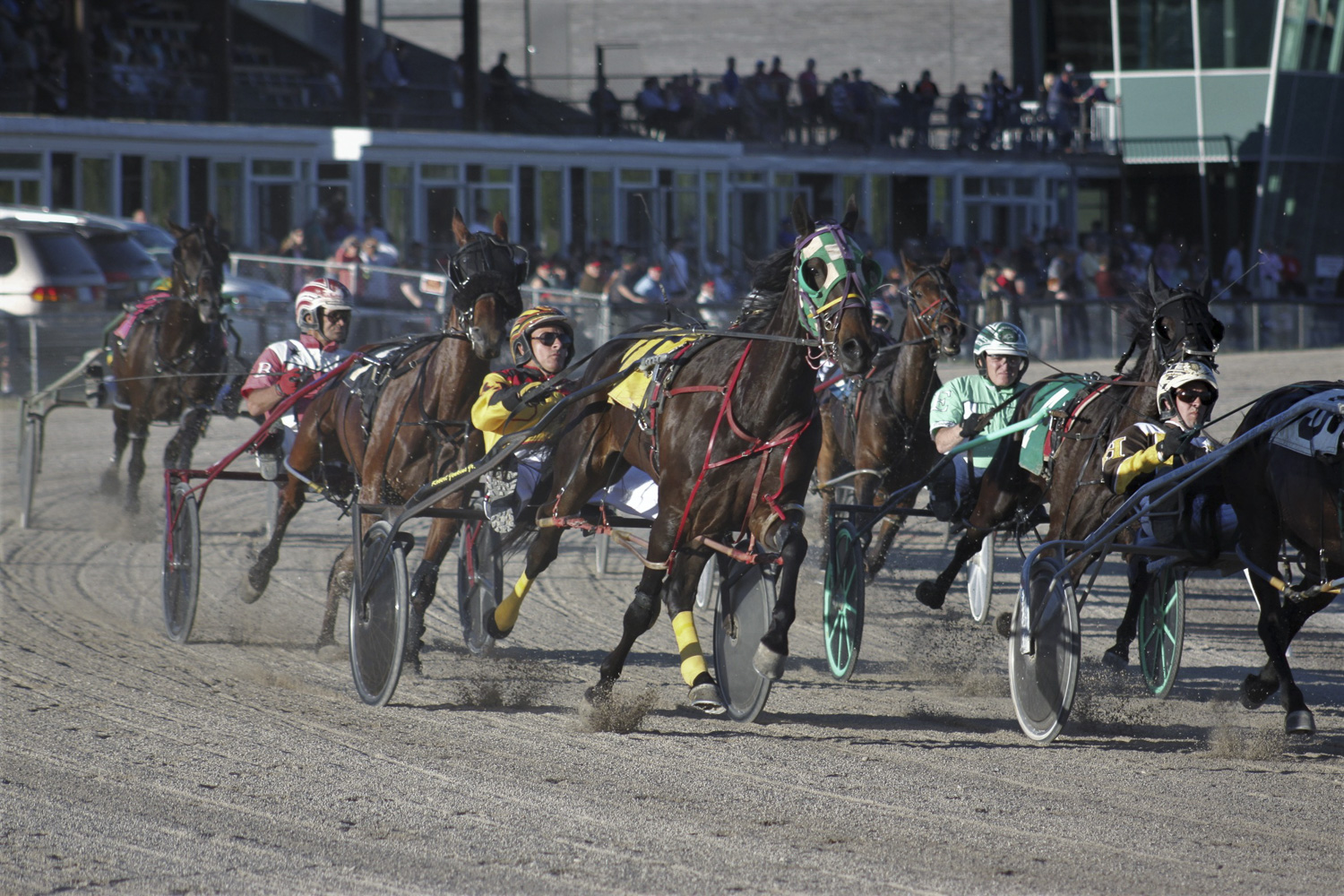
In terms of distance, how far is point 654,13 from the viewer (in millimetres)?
32219

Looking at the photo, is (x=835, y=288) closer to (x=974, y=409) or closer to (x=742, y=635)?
(x=742, y=635)

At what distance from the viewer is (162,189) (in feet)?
73.3

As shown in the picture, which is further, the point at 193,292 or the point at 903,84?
the point at 903,84

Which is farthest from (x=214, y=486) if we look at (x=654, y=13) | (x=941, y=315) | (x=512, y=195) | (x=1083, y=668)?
(x=654, y=13)

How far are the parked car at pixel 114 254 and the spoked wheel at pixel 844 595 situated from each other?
41.5ft

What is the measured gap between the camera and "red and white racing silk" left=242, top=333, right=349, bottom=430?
8.23 meters

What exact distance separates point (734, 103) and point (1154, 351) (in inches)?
813

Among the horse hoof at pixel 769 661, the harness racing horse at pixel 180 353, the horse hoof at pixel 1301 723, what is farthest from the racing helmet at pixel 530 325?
the harness racing horse at pixel 180 353

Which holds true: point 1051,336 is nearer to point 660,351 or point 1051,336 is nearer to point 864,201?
point 864,201

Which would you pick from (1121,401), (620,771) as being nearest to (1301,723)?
(1121,401)

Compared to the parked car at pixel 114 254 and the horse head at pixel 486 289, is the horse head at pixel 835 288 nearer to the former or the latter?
the horse head at pixel 486 289

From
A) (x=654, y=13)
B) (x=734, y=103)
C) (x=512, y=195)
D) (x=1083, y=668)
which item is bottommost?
(x=1083, y=668)

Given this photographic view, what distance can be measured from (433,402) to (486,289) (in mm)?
610

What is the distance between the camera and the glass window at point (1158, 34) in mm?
31016
